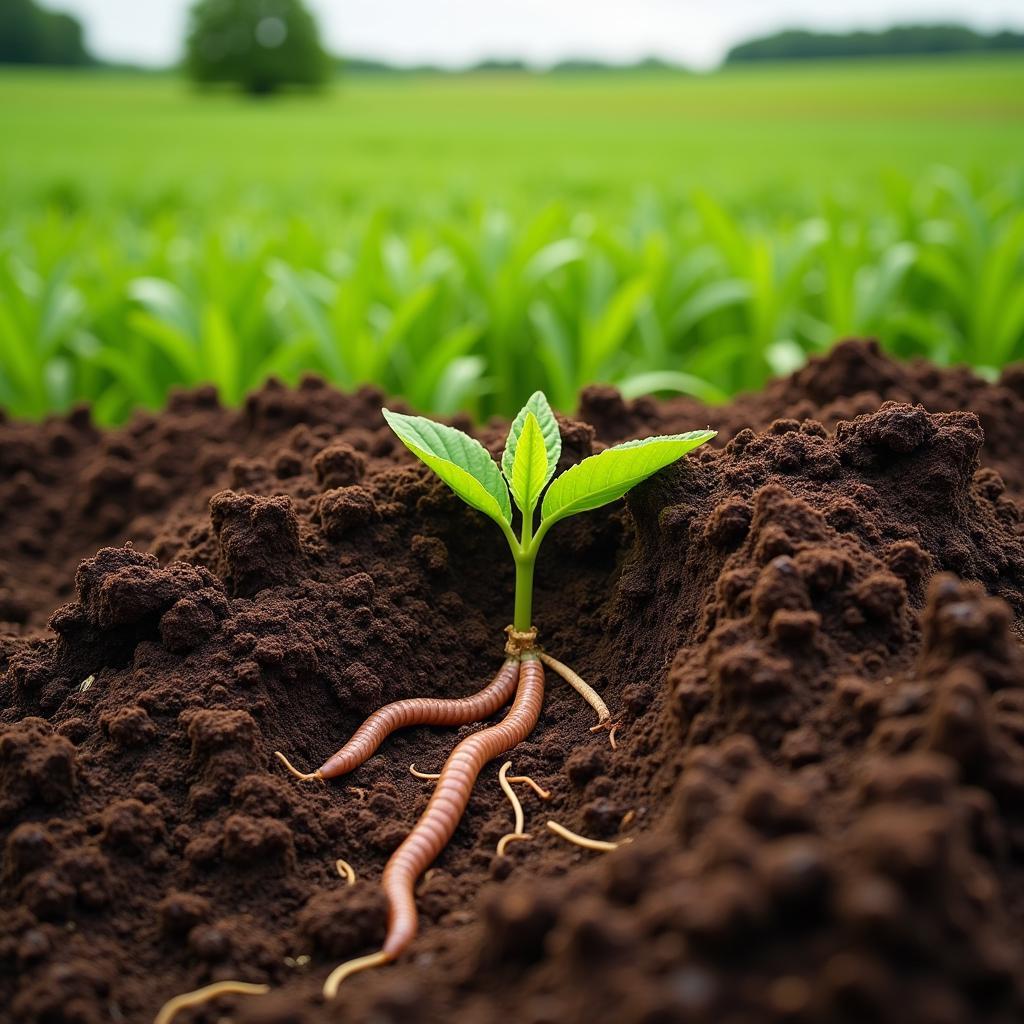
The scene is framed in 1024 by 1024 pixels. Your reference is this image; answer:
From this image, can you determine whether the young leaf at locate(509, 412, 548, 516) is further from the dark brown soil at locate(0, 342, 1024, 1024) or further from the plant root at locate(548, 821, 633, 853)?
the plant root at locate(548, 821, 633, 853)

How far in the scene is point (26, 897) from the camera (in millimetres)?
1331

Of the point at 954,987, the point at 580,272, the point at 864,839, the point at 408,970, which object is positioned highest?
the point at 580,272

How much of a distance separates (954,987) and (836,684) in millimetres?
506

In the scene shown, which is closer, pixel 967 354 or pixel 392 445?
pixel 392 445

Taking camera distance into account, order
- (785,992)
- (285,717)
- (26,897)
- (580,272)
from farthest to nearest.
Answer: (580,272)
(285,717)
(26,897)
(785,992)

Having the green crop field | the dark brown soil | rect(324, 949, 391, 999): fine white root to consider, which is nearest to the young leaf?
the dark brown soil

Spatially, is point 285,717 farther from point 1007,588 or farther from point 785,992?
point 1007,588

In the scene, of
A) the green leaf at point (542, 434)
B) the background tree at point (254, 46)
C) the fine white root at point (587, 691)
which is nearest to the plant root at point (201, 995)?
the fine white root at point (587, 691)

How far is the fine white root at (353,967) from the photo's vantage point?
122cm

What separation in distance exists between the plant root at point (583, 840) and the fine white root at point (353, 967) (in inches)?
12.1

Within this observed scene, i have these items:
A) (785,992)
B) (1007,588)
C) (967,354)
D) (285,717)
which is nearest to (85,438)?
(285,717)

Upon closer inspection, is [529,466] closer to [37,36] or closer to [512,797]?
[512,797]

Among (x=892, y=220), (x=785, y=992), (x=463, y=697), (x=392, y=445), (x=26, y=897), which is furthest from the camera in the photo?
(x=892, y=220)

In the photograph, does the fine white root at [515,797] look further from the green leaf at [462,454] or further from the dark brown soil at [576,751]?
the green leaf at [462,454]
